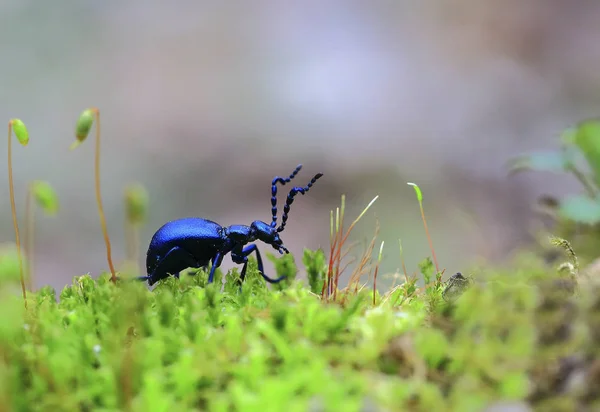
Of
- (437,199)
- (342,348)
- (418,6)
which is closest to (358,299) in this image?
(342,348)

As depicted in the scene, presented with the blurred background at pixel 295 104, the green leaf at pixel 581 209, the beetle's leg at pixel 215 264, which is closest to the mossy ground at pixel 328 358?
the beetle's leg at pixel 215 264

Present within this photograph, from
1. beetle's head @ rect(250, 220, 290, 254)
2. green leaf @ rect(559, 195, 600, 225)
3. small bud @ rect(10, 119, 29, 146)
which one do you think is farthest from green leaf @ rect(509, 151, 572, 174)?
small bud @ rect(10, 119, 29, 146)

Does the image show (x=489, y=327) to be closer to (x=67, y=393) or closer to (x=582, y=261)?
(x=67, y=393)

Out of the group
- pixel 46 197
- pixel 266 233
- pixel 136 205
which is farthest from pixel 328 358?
pixel 266 233

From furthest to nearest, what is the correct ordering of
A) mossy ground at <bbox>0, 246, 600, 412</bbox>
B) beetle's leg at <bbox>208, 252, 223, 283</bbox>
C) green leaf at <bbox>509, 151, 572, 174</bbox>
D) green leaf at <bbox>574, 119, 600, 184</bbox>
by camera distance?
green leaf at <bbox>509, 151, 572, 174</bbox>, green leaf at <bbox>574, 119, 600, 184</bbox>, beetle's leg at <bbox>208, 252, 223, 283</bbox>, mossy ground at <bbox>0, 246, 600, 412</bbox>

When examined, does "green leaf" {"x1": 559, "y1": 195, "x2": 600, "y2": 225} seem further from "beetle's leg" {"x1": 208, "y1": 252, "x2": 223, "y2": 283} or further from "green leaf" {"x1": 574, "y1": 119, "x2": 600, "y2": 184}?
"beetle's leg" {"x1": 208, "y1": 252, "x2": 223, "y2": 283}

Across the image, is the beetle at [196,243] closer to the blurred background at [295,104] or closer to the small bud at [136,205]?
the small bud at [136,205]
